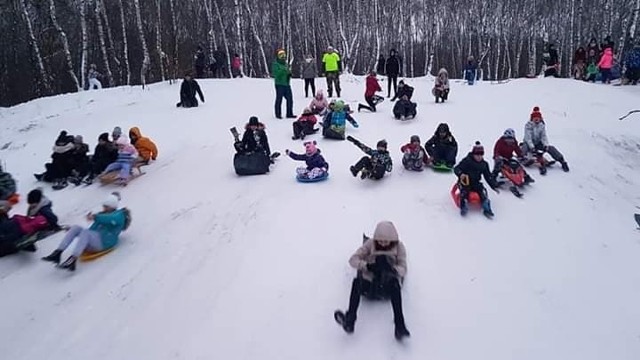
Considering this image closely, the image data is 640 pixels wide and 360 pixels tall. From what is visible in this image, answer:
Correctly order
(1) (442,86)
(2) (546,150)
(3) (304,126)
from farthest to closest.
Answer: (1) (442,86) → (3) (304,126) → (2) (546,150)

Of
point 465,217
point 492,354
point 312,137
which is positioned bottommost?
point 492,354

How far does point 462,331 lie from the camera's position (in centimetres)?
512

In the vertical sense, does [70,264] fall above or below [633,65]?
below

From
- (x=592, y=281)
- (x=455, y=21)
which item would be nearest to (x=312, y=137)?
(x=592, y=281)

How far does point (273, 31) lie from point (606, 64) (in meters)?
25.6

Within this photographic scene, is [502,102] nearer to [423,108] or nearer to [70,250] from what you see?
[423,108]

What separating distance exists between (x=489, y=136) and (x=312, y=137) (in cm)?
485

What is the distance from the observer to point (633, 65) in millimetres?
18266

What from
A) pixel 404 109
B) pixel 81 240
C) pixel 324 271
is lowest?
pixel 324 271

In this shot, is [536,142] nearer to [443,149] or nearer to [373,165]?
[443,149]

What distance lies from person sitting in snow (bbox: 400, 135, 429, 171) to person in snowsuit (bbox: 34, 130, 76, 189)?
7549 millimetres

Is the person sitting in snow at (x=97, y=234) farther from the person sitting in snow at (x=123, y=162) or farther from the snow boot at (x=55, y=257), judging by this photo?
the person sitting in snow at (x=123, y=162)

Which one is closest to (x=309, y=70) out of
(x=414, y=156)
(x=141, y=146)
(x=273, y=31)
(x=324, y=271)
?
(x=141, y=146)

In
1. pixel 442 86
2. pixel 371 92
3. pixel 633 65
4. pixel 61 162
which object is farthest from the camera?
pixel 633 65
